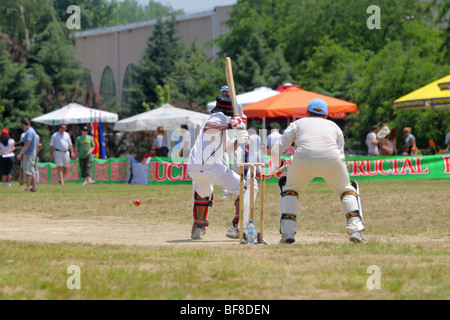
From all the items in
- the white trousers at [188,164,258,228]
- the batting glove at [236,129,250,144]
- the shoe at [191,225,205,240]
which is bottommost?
the shoe at [191,225,205,240]

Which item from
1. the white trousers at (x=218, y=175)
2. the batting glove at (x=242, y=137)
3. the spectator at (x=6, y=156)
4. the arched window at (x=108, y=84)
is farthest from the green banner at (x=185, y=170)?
the arched window at (x=108, y=84)

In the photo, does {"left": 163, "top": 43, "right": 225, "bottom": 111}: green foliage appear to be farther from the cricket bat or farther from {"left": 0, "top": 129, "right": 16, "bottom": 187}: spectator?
the cricket bat

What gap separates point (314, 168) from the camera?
995 centimetres

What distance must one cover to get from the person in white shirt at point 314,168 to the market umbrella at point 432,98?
14.4m

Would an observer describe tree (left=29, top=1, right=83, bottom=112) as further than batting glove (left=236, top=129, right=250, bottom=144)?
Yes

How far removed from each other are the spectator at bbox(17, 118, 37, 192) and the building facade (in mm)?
42037

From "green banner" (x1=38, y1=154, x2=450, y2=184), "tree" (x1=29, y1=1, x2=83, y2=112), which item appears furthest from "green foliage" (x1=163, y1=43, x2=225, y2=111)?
"green banner" (x1=38, y1=154, x2=450, y2=184)

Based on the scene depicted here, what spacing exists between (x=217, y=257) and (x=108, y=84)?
67.9 meters

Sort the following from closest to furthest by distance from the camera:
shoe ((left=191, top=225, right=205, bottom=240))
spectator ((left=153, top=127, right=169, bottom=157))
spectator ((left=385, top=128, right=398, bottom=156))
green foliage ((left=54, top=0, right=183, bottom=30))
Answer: shoe ((left=191, top=225, right=205, bottom=240)) → spectator ((left=385, top=128, right=398, bottom=156)) → spectator ((left=153, top=127, right=169, bottom=157)) → green foliage ((left=54, top=0, right=183, bottom=30))

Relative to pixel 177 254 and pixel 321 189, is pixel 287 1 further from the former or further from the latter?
pixel 177 254

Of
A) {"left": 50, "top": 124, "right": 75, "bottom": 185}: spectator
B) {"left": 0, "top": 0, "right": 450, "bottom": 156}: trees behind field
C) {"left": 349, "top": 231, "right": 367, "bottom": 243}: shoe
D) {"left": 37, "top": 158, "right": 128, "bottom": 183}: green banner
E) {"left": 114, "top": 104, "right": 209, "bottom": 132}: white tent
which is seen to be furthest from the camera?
{"left": 0, "top": 0, "right": 450, "bottom": 156}: trees behind field

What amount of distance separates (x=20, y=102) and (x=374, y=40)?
20786 millimetres

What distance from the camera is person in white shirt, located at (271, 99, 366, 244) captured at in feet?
32.6

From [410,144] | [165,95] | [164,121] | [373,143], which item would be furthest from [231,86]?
[165,95]
